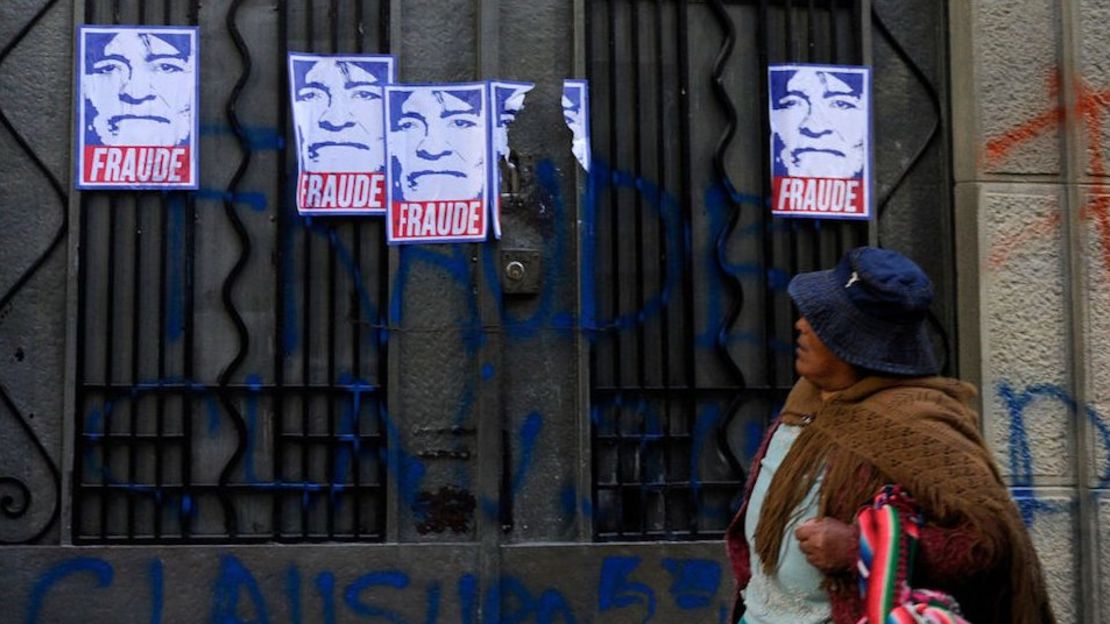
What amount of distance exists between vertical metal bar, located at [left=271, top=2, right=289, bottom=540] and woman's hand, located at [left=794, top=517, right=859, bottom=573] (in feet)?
10.4

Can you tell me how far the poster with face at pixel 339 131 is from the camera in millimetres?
6012

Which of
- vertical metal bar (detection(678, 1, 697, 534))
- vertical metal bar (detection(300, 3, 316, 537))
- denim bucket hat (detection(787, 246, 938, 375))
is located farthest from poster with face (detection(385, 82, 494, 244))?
denim bucket hat (detection(787, 246, 938, 375))

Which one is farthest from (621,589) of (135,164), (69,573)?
(135,164)

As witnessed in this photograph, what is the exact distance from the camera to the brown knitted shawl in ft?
10.3

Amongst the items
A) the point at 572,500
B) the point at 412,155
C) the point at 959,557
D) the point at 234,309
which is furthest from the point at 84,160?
the point at 959,557

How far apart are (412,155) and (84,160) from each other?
1287 mm

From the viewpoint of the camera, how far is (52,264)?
593cm

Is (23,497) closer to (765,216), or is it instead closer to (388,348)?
(388,348)

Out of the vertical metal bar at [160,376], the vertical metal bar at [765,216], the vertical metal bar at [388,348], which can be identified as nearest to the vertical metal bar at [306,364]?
the vertical metal bar at [388,348]

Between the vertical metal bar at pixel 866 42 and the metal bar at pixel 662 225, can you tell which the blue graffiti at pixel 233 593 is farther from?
the vertical metal bar at pixel 866 42

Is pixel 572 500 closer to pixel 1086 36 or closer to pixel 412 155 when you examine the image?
pixel 412 155

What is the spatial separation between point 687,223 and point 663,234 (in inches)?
4.4

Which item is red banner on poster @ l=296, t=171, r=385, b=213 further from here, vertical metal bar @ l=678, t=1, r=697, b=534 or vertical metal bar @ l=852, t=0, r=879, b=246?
vertical metal bar @ l=852, t=0, r=879, b=246

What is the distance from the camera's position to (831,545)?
318cm
